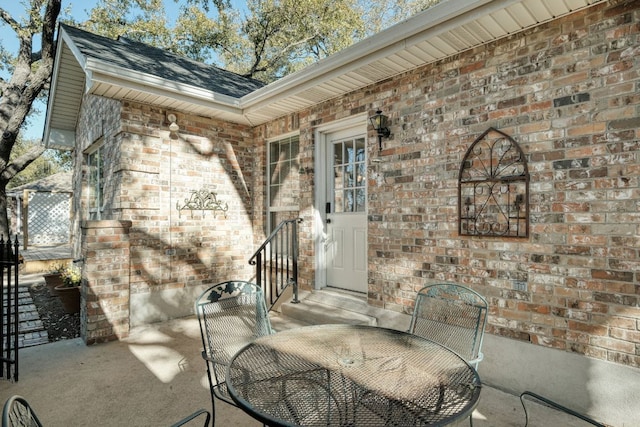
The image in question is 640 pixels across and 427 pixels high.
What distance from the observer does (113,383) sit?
9.37 feet

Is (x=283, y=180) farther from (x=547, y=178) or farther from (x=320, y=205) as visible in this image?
(x=547, y=178)

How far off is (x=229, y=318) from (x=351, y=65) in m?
2.56

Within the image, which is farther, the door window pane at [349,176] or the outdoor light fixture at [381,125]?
the door window pane at [349,176]

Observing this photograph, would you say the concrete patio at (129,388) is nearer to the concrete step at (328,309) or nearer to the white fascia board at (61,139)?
the concrete step at (328,309)

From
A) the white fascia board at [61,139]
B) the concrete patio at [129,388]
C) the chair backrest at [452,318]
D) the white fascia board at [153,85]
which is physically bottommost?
the concrete patio at [129,388]

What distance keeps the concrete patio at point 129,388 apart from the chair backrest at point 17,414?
4.71 ft

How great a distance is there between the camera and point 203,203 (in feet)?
16.0

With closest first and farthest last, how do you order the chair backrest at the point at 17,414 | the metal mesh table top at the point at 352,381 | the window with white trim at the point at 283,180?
1. the chair backrest at the point at 17,414
2. the metal mesh table top at the point at 352,381
3. the window with white trim at the point at 283,180

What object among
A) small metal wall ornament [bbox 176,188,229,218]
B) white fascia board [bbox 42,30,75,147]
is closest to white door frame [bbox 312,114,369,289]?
small metal wall ornament [bbox 176,188,229,218]

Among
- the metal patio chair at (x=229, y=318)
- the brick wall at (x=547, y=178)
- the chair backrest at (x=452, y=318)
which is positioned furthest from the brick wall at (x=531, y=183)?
the metal patio chair at (x=229, y=318)

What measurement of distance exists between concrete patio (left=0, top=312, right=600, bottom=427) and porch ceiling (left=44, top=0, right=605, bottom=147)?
9.29 feet

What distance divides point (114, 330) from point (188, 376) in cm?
140

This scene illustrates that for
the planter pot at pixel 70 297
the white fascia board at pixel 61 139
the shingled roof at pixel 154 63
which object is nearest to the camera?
the shingled roof at pixel 154 63

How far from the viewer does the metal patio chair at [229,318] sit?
2.29 metres
